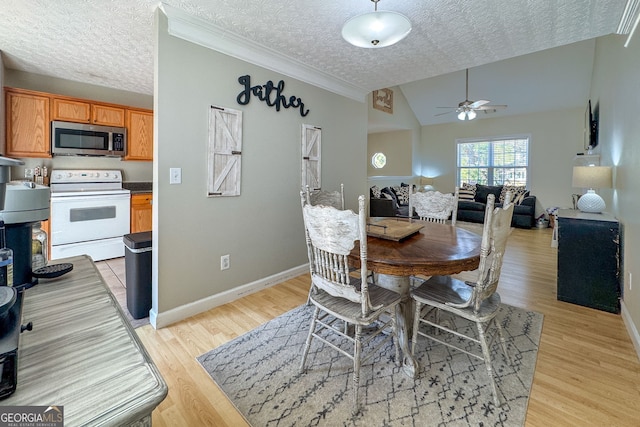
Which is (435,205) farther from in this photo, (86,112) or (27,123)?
(27,123)

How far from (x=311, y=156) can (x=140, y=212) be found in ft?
8.63

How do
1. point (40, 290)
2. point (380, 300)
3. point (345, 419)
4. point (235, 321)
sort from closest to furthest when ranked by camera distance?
point (40, 290) < point (345, 419) < point (380, 300) < point (235, 321)

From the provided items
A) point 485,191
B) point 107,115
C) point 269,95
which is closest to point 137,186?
point 107,115

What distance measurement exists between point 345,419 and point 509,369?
43.1 inches

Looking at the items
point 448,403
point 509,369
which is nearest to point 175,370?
point 448,403

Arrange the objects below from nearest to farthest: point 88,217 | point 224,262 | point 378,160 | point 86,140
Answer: point 224,262 → point 88,217 → point 86,140 → point 378,160


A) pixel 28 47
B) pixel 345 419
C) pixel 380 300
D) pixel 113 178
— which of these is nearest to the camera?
pixel 345 419

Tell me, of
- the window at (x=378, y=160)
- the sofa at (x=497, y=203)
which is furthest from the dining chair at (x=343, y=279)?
the window at (x=378, y=160)

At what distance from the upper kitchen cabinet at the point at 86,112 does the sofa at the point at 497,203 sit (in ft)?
22.5

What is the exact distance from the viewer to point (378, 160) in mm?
9219

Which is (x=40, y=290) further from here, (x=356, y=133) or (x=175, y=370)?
(x=356, y=133)

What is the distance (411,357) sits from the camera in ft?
5.84

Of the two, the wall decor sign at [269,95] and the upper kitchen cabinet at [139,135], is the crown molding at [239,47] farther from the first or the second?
the upper kitchen cabinet at [139,135]

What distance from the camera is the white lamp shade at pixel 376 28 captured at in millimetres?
1712
